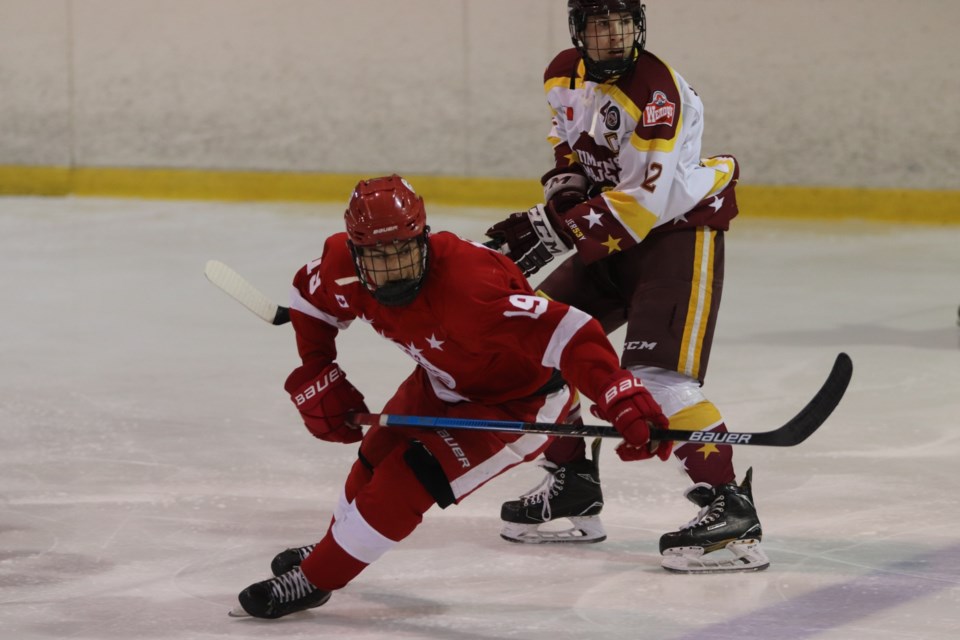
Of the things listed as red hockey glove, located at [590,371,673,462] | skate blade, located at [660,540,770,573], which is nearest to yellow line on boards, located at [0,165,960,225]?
skate blade, located at [660,540,770,573]

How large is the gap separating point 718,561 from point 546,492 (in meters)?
0.43

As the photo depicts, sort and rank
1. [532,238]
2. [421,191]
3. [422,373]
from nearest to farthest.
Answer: [422,373]
[532,238]
[421,191]

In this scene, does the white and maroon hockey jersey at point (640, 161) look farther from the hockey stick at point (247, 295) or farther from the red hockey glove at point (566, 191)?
the hockey stick at point (247, 295)

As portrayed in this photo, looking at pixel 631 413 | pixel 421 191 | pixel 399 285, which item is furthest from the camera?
pixel 421 191

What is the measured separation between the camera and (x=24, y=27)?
886 centimetres

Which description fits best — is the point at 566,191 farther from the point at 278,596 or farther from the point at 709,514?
the point at 278,596

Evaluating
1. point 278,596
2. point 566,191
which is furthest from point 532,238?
point 278,596

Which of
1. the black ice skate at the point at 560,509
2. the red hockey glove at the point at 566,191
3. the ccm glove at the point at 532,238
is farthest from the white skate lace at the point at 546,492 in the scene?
the red hockey glove at the point at 566,191

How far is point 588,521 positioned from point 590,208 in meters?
0.66

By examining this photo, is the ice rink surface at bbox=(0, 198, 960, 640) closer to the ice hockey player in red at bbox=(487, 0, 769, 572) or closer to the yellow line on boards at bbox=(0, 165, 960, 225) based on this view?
the ice hockey player in red at bbox=(487, 0, 769, 572)

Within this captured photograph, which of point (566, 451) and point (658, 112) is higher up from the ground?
point (658, 112)

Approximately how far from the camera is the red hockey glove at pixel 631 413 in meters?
2.54

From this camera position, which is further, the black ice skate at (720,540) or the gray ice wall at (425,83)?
the gray ice wall at (425,83)

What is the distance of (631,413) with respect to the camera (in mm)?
2539
